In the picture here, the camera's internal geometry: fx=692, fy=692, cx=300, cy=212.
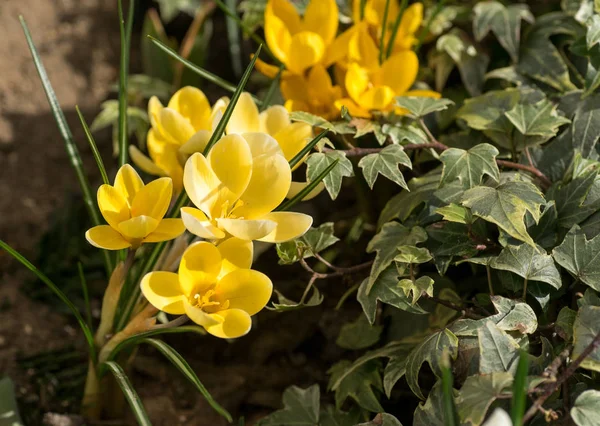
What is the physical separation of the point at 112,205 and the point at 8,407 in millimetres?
408

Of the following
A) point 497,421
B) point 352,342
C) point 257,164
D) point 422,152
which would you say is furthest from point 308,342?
point 497,421

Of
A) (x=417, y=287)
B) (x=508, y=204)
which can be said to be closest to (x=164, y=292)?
(x=417, y=287)

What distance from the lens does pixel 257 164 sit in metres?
0.99

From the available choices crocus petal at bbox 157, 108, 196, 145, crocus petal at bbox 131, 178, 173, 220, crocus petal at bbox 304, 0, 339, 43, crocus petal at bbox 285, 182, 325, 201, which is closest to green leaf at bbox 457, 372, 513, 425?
crocus petal at bbox 285, 182, 325, 201

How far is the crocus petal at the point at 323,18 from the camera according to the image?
1272 mm

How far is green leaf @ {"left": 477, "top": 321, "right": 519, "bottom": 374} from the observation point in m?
0.91

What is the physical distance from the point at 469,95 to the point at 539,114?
1.01 feet

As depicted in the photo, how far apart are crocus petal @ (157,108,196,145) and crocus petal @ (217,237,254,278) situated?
0.80ft

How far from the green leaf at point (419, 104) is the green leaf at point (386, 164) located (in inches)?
3.9

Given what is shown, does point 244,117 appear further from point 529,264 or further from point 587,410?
point 587,410

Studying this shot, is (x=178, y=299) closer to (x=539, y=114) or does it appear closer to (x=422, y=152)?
(x=422, y=152)

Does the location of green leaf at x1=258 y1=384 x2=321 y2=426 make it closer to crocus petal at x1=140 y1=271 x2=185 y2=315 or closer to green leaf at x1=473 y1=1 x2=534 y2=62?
crocus petal at x1=140 y1=271 x2=185 y2=315

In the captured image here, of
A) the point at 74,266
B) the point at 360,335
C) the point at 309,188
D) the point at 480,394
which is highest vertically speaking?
the point at 309,188

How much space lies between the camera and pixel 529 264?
1007 mm
